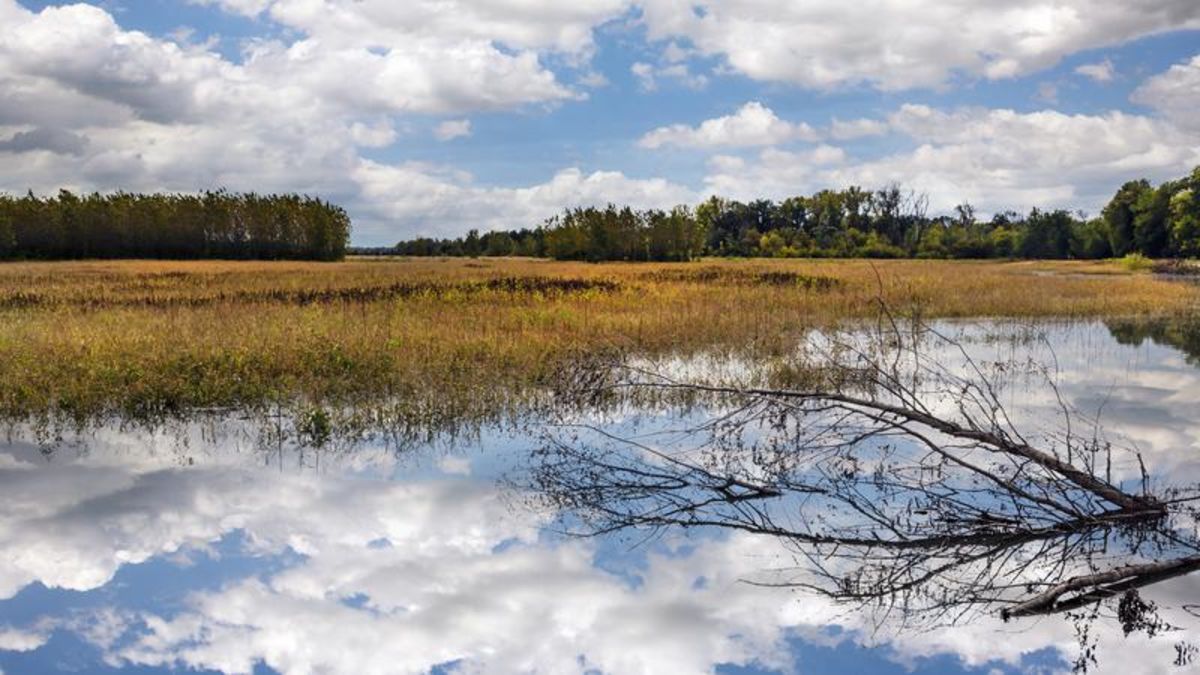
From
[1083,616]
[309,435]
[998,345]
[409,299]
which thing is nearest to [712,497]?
[1083,616]

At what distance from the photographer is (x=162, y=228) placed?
87.9 metres

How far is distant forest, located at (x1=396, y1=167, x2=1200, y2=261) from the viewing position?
77812mm

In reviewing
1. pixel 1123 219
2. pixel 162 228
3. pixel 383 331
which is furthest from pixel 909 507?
pixel 1123 219

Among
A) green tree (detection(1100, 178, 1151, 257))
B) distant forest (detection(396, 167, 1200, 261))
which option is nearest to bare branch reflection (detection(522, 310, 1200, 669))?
distant forest (detection(396, 167, 1200, 261))

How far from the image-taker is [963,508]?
857 centimetres

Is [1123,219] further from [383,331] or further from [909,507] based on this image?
[909,507]

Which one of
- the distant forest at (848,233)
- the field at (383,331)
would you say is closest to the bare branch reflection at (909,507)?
the field at (383,331)

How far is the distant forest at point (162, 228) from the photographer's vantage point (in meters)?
87.0

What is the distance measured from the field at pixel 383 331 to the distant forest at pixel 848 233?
40.1 meters

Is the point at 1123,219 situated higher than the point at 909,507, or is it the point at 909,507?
the point at 1123,219

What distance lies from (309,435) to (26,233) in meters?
91.7

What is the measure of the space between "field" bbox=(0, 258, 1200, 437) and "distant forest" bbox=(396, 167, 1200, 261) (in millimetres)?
40137

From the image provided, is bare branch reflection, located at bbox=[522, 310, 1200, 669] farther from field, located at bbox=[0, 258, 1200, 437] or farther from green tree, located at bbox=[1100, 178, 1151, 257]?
green tree, located at bbox=[1100, 178, 1151, 257]

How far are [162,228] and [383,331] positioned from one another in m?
78.8
